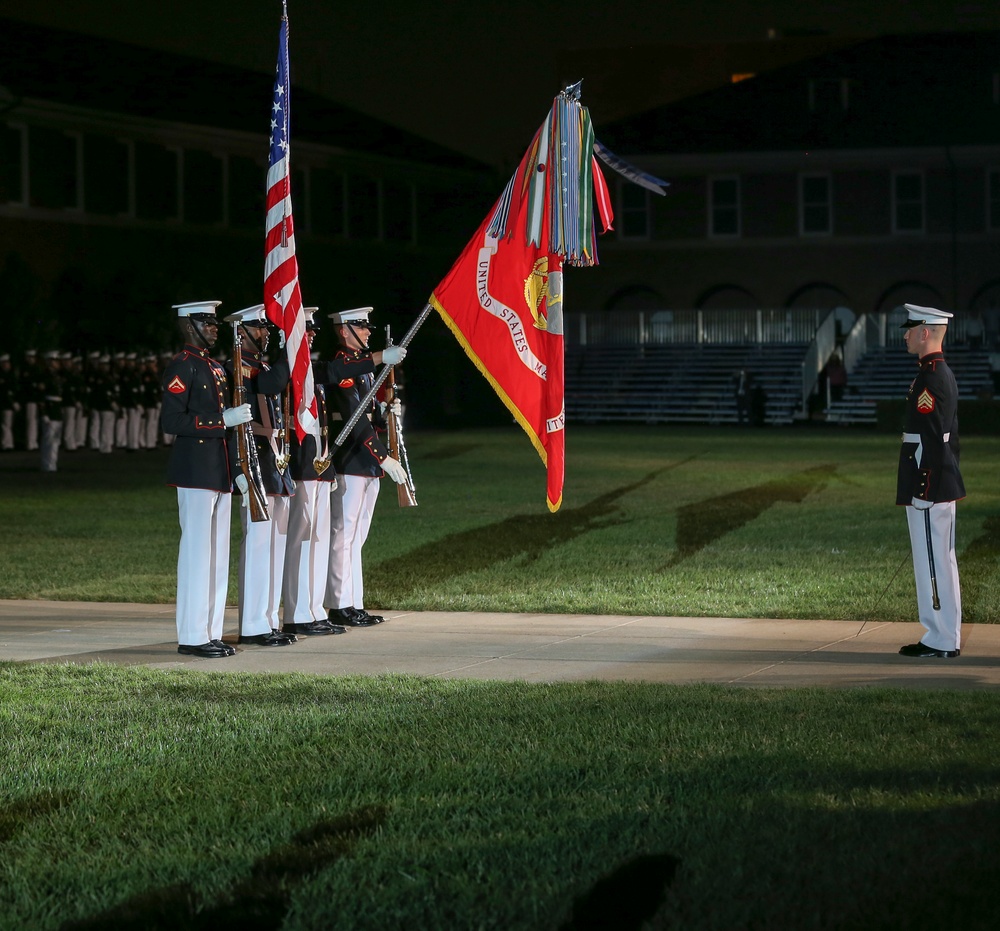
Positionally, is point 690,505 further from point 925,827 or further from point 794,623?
point 925,827

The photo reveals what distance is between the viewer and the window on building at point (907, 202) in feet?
170

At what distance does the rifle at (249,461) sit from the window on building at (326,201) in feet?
126

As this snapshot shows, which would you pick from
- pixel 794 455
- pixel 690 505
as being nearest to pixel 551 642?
pixel 690 505

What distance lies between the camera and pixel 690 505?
1945 cm

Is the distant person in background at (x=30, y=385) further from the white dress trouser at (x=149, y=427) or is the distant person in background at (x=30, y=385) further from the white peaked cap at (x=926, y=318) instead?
the white peaked cap at (x=926, y=318)

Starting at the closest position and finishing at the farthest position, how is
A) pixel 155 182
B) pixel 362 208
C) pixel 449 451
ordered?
1. pixel 449 451
2. pixel 155 182
3. pixel 362 208

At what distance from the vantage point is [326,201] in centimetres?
4794

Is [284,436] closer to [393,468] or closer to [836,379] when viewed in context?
[393,468]

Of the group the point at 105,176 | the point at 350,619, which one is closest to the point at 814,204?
the point at 105,176

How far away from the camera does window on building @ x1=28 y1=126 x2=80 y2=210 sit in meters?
38.4

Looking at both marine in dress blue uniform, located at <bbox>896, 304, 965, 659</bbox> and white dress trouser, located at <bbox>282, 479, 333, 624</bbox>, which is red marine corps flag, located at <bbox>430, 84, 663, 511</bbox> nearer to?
white dress trouser, located at <bbox>282, 479, 333, 624</bbox>

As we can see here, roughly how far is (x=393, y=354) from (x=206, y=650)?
6.77 ft

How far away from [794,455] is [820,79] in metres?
28.0

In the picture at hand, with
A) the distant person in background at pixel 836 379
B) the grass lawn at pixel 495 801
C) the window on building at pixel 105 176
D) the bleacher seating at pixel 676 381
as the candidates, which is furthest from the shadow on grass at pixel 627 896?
the distant person in background at pixel 836 379
